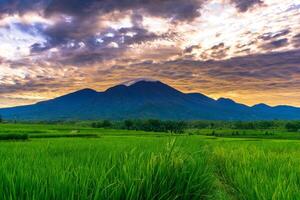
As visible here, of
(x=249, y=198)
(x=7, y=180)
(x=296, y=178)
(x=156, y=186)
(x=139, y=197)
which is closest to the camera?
(x=7, y=180)

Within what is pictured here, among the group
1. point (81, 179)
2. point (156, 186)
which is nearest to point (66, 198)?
point (81, 179)

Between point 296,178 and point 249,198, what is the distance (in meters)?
1.13

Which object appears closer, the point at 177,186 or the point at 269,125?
the point at 177,186

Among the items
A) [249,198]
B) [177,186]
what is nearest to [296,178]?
[249,198]

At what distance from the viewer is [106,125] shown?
123m

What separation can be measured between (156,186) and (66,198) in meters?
1.21

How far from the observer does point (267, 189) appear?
Answer: 3.33 meters

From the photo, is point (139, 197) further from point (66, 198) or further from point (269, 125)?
point (269, 125)

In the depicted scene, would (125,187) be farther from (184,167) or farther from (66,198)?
(184,167)

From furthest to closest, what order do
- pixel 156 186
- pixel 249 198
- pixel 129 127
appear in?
pixel 129 127
pixel 249 198
pixel 156 186

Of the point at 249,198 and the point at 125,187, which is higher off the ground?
the point at 125,187

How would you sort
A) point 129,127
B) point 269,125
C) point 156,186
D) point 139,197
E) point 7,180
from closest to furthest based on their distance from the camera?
point 7,180, point 139,197, point 156,186, point 129,127, point 269,125

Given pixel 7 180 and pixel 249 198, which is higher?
pixel 7 180

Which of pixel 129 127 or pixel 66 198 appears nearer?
pixel 66 198
